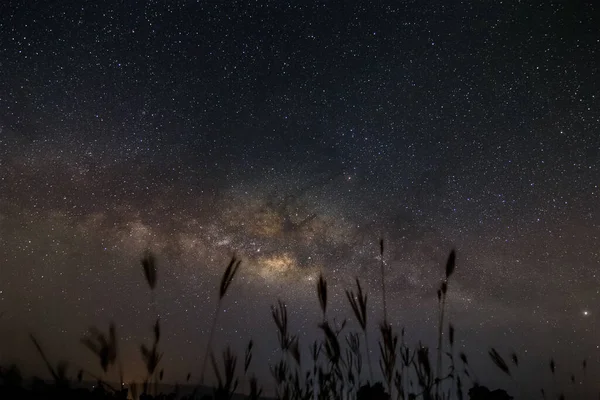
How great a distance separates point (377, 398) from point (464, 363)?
1.37m

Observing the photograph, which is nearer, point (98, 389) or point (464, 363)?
point (98, 389)

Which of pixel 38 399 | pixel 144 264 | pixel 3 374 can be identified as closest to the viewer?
pixel 3 374

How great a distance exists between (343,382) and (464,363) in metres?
1.46

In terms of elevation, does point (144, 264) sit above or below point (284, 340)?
above

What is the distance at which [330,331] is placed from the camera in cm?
334

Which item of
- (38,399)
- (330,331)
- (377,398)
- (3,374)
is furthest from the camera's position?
(377,398)

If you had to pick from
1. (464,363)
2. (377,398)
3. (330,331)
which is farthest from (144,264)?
(464,363)

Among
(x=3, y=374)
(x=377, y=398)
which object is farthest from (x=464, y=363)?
→ (x=3, y=374)

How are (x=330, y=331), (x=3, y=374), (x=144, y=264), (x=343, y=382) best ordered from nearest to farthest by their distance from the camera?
(x=3, y=374) → (x=144, y=264) → (x=330, y=331) → (x=343, y=382)

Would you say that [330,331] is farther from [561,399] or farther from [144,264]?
[561,399]

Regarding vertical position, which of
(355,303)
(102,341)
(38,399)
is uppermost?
(355,303)

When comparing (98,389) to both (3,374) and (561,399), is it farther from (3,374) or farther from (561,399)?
(561,399)

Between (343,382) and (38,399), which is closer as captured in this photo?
(38,399)

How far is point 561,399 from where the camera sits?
415 cm
